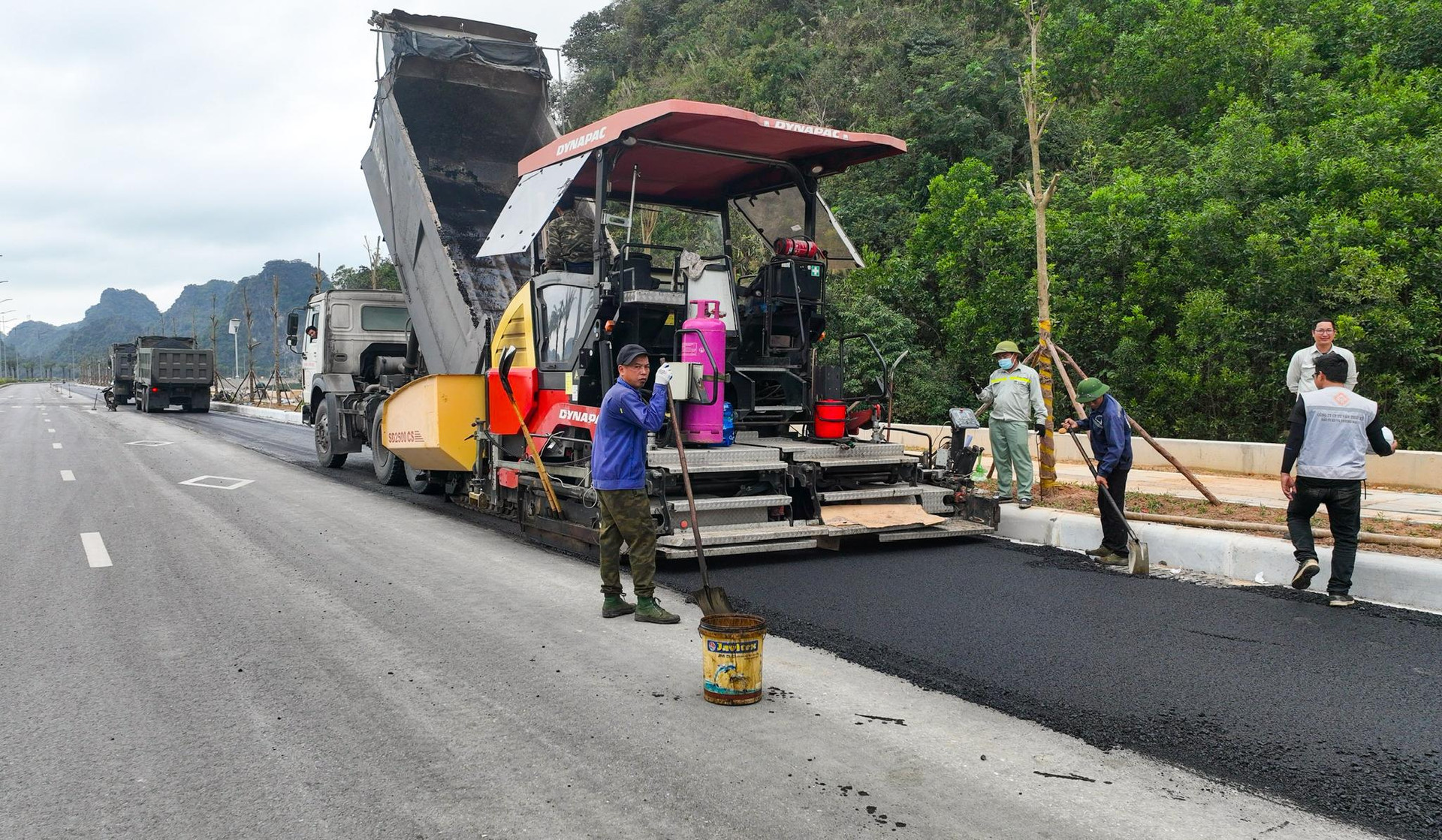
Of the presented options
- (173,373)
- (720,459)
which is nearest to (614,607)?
(720,459)

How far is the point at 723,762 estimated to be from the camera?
3.55 m

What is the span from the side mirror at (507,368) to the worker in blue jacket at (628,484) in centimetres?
305

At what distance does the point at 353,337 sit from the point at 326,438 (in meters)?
1.53

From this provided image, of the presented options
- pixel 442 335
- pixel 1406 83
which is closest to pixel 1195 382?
pixel 1406 83

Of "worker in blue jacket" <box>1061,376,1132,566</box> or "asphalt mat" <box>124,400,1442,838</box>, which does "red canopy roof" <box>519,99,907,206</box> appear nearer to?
"worker in blue jacket" <box>1061,376,1132,566</box>

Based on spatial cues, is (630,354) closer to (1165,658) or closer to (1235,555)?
(1165,658)

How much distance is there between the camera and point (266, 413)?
3053 cm

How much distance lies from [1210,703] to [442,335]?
8.22 meters

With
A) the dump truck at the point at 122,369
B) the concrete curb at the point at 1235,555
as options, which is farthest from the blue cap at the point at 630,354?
the dump truck at the point at 122,369

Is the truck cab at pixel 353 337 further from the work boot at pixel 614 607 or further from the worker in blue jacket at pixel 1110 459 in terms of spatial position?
the worker in blue jacket at pixel 1110 459

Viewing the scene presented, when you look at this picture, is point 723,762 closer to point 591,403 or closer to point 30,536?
point 591,403

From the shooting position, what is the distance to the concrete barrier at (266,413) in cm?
2809

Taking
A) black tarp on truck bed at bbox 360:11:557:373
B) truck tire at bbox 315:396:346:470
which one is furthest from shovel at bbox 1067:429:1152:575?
truck tire at bbox 315:396:346:470

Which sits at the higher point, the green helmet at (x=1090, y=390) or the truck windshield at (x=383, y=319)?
the truck windshield at (x=383, y=319)
